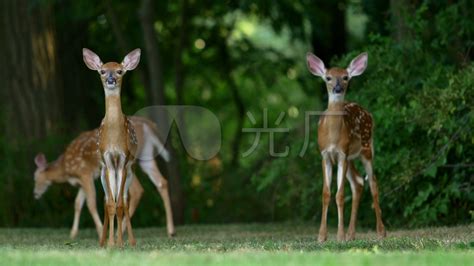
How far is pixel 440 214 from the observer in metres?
15.2

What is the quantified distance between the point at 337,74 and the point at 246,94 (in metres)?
14.4

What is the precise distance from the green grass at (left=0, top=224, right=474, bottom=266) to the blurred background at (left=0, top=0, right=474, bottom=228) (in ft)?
4.29

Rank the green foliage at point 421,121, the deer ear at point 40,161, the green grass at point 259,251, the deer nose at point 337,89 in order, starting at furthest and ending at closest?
the deer ear at point 40,161, the green foliage at point 421,121, the deer nose at point 337,89, the green grass at point 259,251

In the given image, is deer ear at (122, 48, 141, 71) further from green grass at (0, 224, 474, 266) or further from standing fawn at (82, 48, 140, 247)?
green grass at (0, 224, 474, 266)

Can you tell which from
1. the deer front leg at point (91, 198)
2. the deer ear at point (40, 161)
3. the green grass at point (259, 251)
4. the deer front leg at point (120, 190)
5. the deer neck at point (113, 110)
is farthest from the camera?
the deer ear at point (40, 161)

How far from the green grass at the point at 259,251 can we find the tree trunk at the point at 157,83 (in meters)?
4.27

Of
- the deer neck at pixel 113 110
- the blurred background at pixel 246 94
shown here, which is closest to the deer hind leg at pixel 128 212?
the deer neck at pixel 113 110

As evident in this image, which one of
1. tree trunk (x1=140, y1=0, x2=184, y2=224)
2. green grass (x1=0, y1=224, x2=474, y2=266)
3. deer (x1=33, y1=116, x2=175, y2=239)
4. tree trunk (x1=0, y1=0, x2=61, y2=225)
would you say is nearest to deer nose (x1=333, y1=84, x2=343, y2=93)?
green grass (x1=0, y1=224, x2=474, y2=266)

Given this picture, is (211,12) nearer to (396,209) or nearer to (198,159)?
(198,159)

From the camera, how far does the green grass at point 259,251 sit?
352 inches

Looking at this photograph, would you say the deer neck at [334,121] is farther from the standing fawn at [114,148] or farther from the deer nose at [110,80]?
the deer nose at [110,80]

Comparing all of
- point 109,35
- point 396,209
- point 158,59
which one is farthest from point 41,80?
point 396,209

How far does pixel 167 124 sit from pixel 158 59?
104 cm

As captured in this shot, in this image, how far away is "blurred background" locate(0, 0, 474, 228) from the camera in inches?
588
